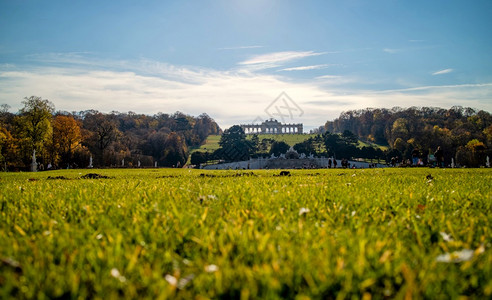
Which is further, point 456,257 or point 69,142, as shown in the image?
point 69,142

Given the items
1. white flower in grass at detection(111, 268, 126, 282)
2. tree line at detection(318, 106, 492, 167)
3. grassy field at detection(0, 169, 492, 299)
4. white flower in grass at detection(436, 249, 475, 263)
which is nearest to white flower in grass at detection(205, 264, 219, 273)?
grassy field at detection(0, 169, 492, 299)

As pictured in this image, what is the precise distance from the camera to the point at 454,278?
1.92m

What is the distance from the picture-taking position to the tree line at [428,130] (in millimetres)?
78331

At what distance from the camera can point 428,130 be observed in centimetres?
9881

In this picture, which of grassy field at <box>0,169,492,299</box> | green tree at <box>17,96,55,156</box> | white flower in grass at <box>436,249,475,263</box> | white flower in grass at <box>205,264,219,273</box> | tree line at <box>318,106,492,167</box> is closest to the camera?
grassy field at <box>0,169,492,299</box>

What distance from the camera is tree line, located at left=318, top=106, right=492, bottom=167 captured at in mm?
78331

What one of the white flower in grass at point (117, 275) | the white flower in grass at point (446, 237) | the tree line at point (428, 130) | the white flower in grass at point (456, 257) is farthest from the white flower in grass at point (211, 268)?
the tree line at point (428, 130)

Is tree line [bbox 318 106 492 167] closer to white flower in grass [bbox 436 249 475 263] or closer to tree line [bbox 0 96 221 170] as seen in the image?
white flower in grass [bbox 436 249 475 263]

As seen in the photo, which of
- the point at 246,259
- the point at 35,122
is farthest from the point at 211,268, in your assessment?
the point at 35,122

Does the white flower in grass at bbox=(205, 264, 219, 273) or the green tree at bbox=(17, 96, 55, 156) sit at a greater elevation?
the green tree at bbox=(17, 96, 55, 156)

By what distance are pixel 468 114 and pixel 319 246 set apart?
5914 inches

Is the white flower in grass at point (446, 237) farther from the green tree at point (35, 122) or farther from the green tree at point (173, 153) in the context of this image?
the green tree at point (173, 153)

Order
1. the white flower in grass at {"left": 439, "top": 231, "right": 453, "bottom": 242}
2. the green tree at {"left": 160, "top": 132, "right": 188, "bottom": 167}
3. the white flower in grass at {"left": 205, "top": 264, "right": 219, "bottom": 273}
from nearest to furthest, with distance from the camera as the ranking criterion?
the white flower in grass at {"left": 205, "top": 264, "right": 219, "bottom": 273} → the white flower in grass at {"left": 439, "top": 231, "right": 453, "bottom": 242} → the green tree at {"left": 160, "top": 132, "right": 188, "bottom": 167}

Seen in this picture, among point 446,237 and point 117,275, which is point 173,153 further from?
point 117,275
